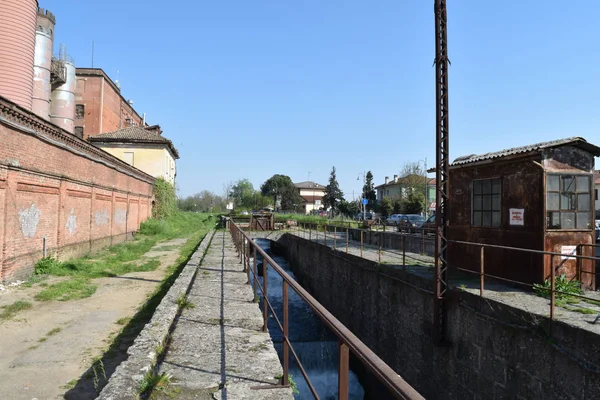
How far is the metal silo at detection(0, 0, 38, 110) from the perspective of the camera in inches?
998

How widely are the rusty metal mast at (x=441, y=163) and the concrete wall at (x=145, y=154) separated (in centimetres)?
3096

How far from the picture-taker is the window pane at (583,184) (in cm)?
794

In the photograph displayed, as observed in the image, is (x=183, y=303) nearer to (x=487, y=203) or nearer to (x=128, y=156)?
(x=487, y=203)

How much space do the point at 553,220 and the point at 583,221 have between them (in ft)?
2.91

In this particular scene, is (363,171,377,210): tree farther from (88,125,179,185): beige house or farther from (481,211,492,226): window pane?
(481,211,492,226): window pane

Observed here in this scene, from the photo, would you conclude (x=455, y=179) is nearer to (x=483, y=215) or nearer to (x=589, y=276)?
(x=483, y=215)

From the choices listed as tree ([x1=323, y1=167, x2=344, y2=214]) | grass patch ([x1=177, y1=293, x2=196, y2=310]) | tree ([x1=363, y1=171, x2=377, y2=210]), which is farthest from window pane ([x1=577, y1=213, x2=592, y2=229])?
tree ([x1=323, y1=167, x2=344, y2=214])

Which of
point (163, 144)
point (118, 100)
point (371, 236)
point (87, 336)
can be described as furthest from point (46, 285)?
point (118, 100)

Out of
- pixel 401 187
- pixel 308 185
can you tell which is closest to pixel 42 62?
pixel 401 187

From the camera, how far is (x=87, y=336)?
20.8 ft

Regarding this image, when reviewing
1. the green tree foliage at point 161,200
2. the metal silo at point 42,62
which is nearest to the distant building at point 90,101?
the metal silo at point 42,62

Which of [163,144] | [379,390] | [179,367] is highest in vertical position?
[163,144]

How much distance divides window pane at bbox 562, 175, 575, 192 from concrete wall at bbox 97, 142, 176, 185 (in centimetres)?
3212

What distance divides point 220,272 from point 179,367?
19.7 ft
